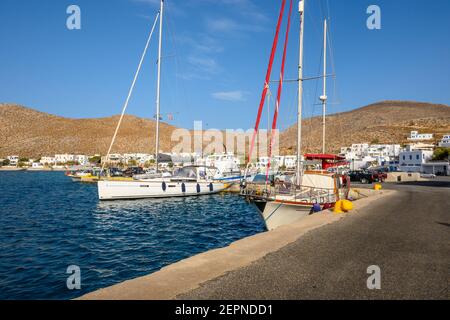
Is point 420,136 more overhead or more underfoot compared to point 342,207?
more overhead

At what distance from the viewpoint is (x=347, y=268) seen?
734cm

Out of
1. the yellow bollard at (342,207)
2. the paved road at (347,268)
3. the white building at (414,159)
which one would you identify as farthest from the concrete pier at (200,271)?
the white building at (414,159)

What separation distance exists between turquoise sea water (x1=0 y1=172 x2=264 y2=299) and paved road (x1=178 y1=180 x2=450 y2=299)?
6.31 metres

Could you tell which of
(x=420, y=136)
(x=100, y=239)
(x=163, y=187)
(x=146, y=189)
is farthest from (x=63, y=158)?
(x=420, y=136)

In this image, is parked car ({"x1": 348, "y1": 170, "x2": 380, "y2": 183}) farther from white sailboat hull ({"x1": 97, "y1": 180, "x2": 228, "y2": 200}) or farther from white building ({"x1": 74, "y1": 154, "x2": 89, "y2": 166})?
white building ({"x1": 74, "y1": 154, "x2": 89, "y2": 166})

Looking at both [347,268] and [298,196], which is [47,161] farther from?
[347,268]

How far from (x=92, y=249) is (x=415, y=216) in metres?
15.4

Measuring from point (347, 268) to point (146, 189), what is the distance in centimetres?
2840

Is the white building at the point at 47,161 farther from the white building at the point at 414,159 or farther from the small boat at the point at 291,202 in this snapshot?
the small boat at the point at 291,202

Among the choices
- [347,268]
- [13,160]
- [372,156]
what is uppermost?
[372,156]

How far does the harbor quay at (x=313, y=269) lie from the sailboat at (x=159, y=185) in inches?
955

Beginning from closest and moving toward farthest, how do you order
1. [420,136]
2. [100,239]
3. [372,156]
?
[100,239] < [372,156] < [420,136]

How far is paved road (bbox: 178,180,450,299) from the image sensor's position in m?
5.92
